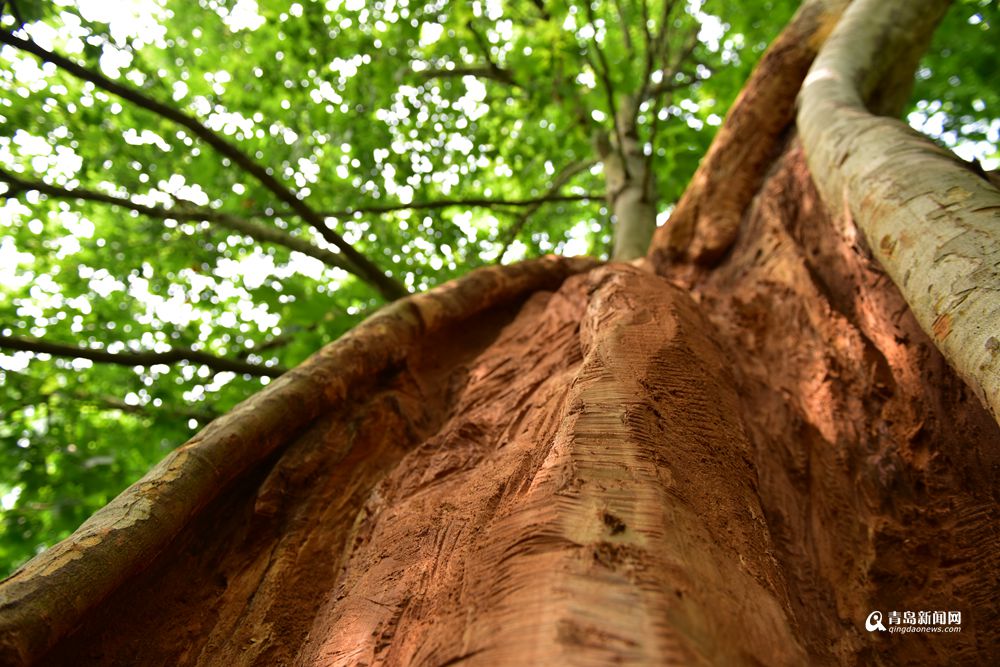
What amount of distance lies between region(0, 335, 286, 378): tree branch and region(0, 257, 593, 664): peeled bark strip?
52.1 inches

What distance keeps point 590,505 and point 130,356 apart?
2851mm

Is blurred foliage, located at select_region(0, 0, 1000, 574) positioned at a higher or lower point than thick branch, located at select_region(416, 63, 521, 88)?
lower

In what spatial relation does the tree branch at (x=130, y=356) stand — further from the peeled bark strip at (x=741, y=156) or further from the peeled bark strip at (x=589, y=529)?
the peeled bark strip at (x=741, y=156)

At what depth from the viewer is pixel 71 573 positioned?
137cm

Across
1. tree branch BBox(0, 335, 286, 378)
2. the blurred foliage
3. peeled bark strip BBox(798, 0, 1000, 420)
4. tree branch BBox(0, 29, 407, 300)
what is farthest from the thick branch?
peeled bark strip BBox(798, 0, 1000, 420)

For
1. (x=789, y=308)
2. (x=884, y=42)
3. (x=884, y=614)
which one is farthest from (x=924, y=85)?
(x=884, y=614)

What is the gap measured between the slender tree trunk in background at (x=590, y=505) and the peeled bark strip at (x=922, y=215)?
0.78 ft

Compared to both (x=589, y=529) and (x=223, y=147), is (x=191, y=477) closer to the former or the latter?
(x=589, y=529)

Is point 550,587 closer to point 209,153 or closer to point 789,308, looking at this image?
point 789,308

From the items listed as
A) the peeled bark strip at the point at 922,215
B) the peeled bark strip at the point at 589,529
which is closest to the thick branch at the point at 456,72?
the peeled bark strip at the point at 922,215

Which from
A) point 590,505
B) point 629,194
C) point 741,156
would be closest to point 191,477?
point 590,505

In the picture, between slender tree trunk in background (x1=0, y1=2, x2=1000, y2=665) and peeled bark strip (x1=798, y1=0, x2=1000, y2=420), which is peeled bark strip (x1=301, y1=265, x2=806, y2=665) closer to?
slender tree trunk in background (x1=0, y1=2, x2=1000, y2=665)

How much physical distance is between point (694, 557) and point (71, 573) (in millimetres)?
1492

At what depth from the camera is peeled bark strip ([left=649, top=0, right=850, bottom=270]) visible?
11.2ft
